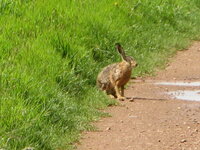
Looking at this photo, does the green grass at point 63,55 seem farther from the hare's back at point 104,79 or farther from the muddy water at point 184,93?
the muddy water at point 184,93

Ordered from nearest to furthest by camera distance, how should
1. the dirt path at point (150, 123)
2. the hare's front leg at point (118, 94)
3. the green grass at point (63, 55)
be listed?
the green grass at point (63, 55), the dirt path at point (150, 123), the hare's front leg at point (118, 94)

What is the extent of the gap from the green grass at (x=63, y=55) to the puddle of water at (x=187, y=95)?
1.08m

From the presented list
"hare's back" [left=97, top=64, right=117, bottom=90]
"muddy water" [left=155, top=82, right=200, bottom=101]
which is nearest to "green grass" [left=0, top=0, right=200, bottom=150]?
"hare's back" [left=97, top=64, right=117, bottom=90]

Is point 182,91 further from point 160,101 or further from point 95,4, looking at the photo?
point 95,4

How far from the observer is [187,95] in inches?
364

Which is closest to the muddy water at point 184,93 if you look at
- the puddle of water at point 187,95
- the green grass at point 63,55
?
the puddle of water at point 187,95

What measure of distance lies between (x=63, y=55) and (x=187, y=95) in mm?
1751

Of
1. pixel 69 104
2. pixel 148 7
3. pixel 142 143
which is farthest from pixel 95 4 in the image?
pixel 142 143

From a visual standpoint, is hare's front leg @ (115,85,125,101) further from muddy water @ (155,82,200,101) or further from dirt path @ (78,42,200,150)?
muddy water @ (155,82,200,101)

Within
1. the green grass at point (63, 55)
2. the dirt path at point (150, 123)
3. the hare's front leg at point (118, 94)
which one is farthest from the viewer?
the hare's front leg at point (118, 94)

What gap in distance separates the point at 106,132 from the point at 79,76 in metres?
1.58

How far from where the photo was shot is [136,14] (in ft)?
41.9

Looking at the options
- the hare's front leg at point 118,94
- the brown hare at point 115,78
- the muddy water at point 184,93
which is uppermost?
the brown hare at point 115,78

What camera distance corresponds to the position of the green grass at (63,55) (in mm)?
6373
